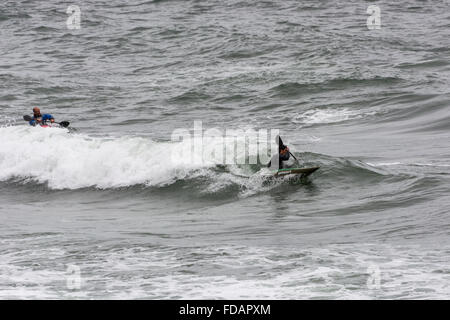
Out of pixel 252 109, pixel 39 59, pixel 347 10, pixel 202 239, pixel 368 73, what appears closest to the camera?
pixel 202 239

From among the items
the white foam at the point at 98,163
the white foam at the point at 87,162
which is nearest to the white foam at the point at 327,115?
the white foam at the point at 98,163

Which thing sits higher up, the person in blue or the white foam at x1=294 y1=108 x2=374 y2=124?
the person in blue

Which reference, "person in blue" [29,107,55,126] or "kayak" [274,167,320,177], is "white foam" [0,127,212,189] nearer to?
"person in blue" [29,107,55,126]

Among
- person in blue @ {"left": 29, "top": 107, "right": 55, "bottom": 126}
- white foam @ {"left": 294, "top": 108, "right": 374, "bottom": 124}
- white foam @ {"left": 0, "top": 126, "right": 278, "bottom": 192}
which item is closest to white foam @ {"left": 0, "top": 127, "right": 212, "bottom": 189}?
white foam @ {"left": 0, "top": 126, "right": 278, "bottom": 192}

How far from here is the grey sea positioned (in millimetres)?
8883

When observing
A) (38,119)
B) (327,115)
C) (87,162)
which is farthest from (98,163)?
(327,115)

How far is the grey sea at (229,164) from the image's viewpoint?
8.88 metres

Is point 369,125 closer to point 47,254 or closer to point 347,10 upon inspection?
point 47,254

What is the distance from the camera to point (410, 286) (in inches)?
313

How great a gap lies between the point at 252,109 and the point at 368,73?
19.4ft

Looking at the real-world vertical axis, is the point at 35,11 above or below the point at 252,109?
above

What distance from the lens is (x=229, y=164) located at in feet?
54.0

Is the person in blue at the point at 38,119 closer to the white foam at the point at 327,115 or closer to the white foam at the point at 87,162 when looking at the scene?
the white foam at the point at 87,162

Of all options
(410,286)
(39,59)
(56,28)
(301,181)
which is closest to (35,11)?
(56,28)
